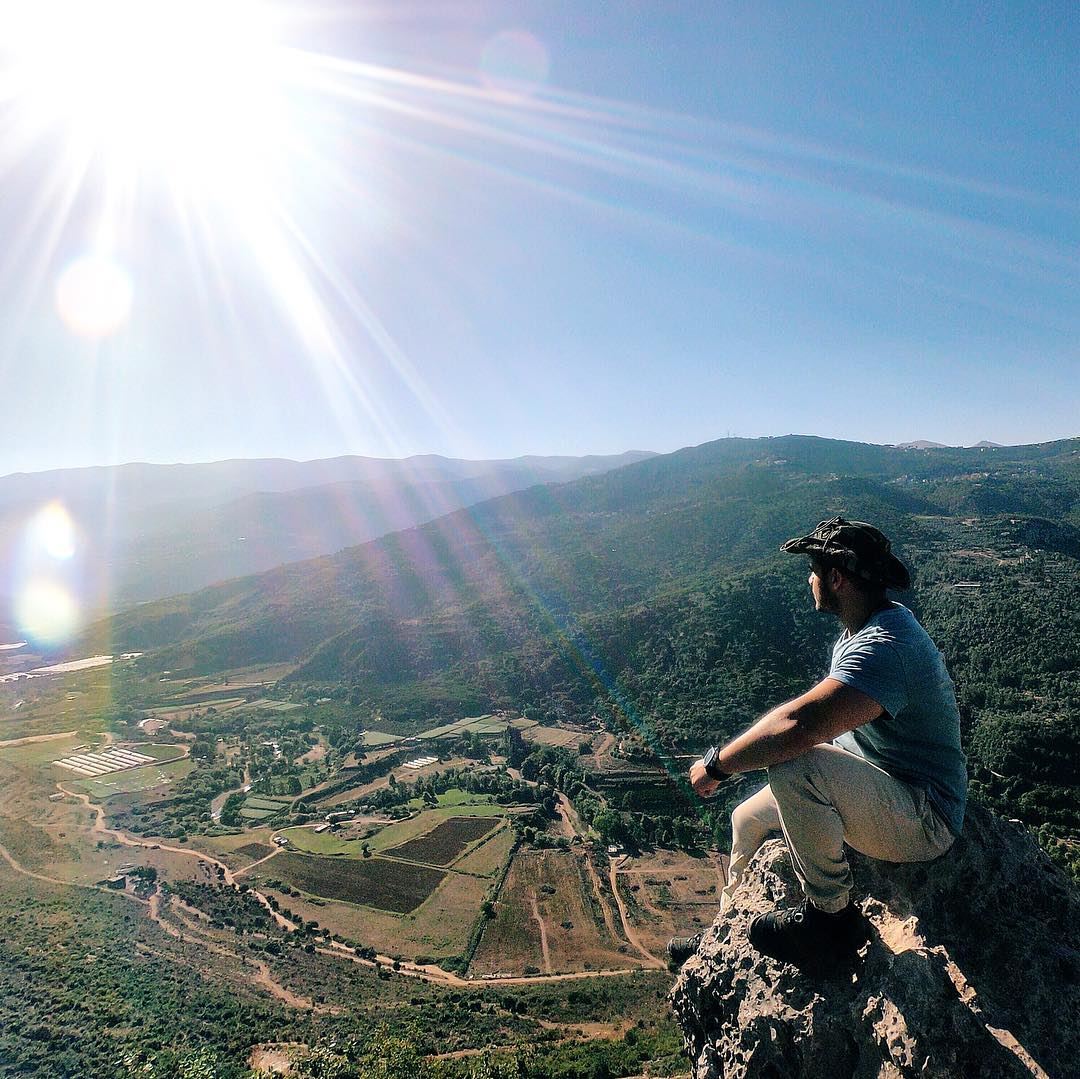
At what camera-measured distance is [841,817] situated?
3.46 meters

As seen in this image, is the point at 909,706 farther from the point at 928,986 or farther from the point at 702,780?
the point at 928,986

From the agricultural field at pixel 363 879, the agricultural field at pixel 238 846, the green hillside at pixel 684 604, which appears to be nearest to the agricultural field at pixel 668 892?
the agricultural field at pixel 363 879

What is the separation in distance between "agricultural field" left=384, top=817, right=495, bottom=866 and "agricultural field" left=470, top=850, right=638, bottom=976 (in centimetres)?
597

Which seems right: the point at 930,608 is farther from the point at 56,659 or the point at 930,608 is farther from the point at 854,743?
the point at 56,659

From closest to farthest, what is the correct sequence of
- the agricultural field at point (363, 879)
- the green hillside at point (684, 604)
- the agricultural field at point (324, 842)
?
the agricultural field at point (363, 879), the agricultural field at point (324, 842), the green hillside at point (684, 604)

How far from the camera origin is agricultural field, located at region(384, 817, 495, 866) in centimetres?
4606

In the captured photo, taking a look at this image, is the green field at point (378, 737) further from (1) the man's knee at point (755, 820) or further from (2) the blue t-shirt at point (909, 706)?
(2) the blue t-shirt at point (909, 706)

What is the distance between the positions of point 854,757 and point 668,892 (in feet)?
135

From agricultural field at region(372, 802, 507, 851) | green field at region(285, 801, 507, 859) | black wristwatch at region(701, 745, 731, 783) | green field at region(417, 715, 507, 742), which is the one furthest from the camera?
green field at region(417, 715, 507, 742)

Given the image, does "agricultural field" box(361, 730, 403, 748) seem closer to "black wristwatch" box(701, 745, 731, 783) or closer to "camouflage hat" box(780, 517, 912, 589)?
"black wristwatch" box(701, 745, 731, 783)

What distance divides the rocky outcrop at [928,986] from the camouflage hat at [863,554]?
74.3 inches

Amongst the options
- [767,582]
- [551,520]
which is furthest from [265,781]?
[551,520]

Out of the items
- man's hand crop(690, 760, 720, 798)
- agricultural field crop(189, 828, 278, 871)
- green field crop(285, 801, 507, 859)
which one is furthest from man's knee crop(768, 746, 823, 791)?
agricultural field crop(189, 828, 278, 871)

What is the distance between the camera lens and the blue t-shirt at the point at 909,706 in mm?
3330
